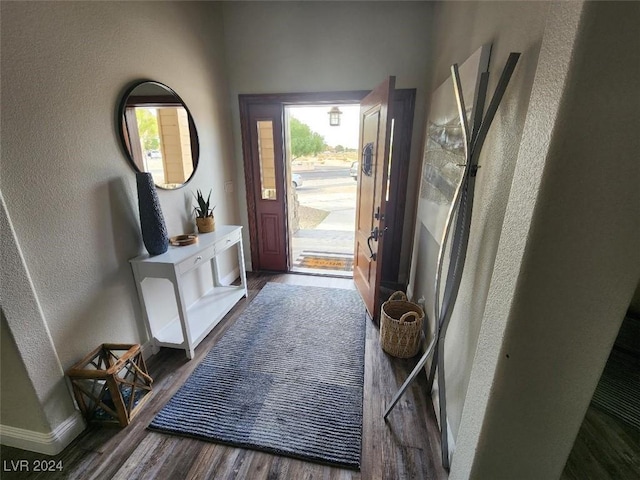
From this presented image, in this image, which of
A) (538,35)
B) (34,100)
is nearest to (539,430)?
(538,35)

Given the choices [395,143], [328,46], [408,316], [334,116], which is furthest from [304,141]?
[408,316]

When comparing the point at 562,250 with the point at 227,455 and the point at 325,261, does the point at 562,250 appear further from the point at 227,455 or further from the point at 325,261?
the point at 325,261

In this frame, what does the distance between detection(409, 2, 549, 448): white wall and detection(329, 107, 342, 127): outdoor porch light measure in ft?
8.36

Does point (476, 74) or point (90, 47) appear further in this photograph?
point (90, 47)

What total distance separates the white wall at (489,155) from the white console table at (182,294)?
1657 millimetres

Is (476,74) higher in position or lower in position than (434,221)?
higher

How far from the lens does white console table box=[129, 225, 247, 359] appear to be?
1.74m

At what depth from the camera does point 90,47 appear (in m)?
1.43

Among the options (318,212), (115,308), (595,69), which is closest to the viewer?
(595,69)

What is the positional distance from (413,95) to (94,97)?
8.05 ft

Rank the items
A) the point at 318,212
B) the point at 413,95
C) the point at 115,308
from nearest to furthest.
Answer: the point at 115,308 < the point at 413,95 < the point at 318,212

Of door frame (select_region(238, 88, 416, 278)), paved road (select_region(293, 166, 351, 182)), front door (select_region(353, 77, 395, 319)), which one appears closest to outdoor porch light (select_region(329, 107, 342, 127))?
door frame (select_region(238, 88, 416, 278))

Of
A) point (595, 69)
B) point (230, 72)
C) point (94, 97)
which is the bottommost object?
point (595, 69)

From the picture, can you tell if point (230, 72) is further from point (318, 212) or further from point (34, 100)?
point (318, 212)
